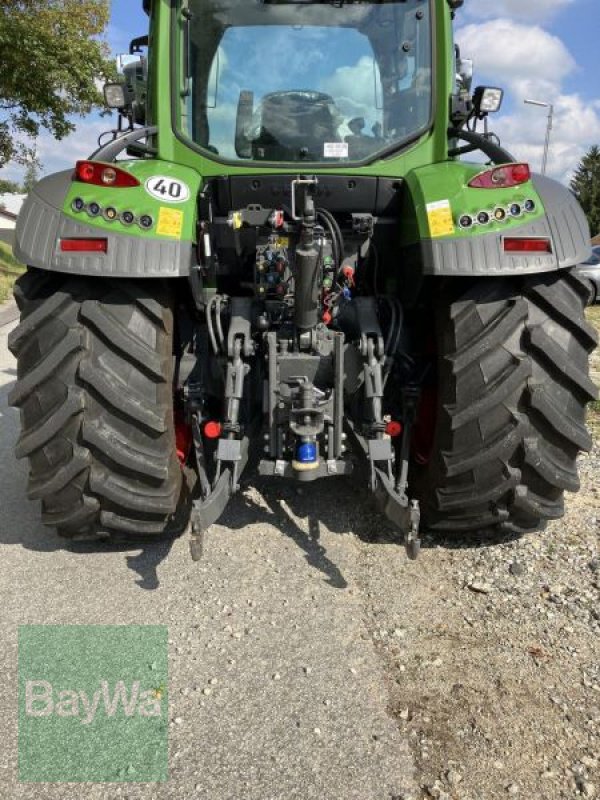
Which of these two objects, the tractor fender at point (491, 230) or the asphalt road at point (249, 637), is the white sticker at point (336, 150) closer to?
the tractor fender at point (491, 230)

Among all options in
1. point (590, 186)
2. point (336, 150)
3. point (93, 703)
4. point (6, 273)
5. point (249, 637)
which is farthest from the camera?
point (590, 186)

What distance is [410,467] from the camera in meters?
3.54

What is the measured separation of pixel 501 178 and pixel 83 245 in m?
1.79

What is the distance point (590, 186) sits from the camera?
148 feet

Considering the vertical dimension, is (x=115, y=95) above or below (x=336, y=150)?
above

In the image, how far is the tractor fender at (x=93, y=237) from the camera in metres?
2.70

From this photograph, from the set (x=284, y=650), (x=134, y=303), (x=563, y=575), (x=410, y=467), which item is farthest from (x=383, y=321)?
(x=284, y=650)

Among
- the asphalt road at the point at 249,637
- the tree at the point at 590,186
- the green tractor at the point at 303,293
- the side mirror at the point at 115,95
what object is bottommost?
the tree at the point at 590,186

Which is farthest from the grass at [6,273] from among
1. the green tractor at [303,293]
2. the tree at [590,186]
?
the tree at [590,186]

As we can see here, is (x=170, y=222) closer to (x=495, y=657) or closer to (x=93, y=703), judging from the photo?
(x=93, y=703)

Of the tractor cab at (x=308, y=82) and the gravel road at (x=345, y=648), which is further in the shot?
the tractor cab at (x=308, y=82)

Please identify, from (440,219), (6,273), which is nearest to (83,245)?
(440,219)

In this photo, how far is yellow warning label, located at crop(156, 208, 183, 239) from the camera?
109 inches

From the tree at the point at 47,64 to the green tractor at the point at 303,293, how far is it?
32.8 ft
